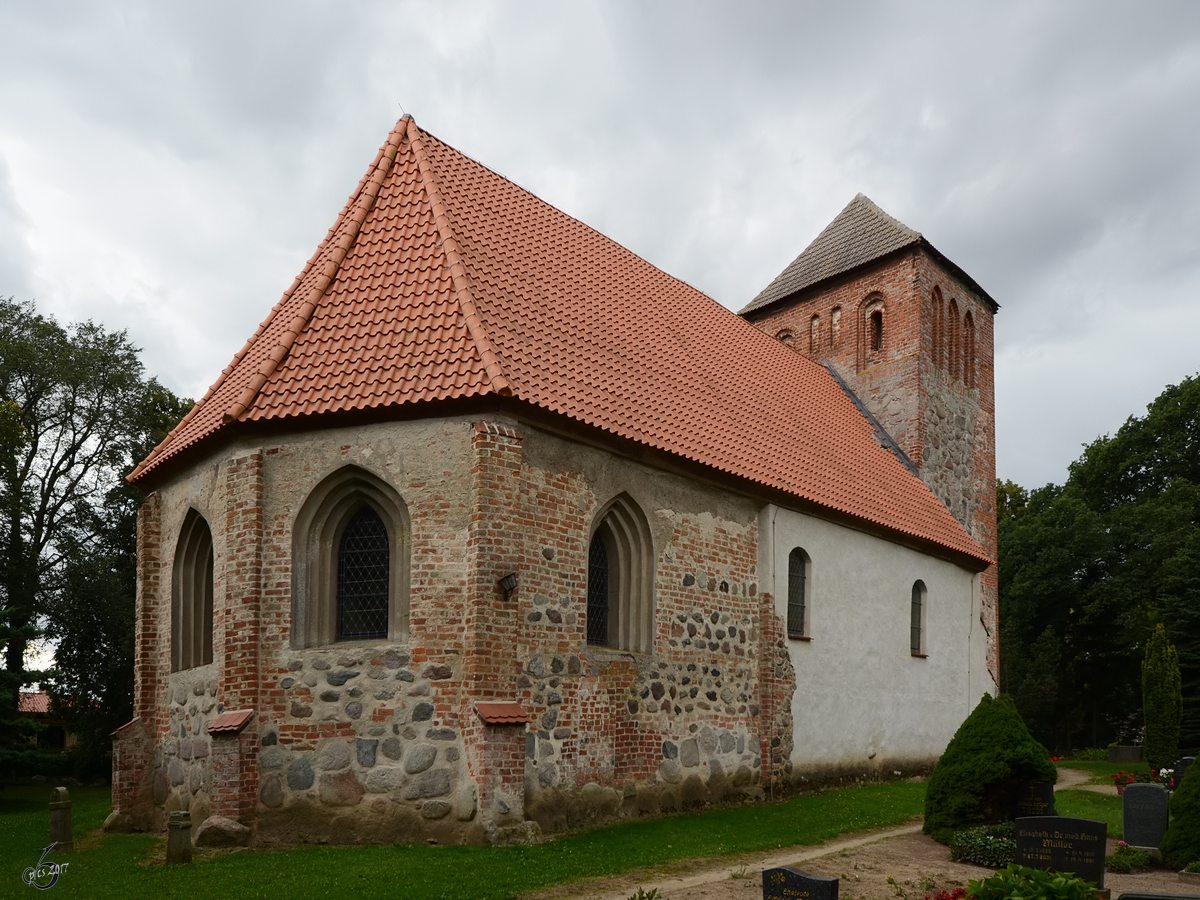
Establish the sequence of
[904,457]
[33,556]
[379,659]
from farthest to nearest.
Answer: [33,556], [904,457], [379,659]

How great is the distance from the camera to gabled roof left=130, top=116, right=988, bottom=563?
40.0ft

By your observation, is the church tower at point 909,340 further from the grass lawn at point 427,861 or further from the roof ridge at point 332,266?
the roof ridge at point 332,266

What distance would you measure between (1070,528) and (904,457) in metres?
14.6

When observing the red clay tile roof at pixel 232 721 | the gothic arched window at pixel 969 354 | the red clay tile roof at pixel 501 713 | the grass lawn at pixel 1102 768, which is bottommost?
the grass lawn at pixel 1102 768

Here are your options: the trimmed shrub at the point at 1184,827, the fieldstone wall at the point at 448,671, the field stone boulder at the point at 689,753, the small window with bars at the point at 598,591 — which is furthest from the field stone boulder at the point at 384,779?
the trimmed shrub at the point at 1184,827

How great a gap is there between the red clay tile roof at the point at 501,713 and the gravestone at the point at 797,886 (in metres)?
3.83

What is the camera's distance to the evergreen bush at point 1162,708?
26188mm

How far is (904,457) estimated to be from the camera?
75.4 feet

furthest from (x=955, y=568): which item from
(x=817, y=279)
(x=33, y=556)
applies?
(x=33, y=556)

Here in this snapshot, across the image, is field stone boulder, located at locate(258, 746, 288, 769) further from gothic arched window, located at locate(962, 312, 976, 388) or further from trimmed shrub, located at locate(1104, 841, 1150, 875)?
gothic arched window, located at locate(962, 312, 976, 388)

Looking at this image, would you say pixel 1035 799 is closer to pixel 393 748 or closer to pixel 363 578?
pixel 393 748

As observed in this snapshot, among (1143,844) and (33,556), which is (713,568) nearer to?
(1143,844)

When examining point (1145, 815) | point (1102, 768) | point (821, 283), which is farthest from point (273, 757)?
point (1102, 768)

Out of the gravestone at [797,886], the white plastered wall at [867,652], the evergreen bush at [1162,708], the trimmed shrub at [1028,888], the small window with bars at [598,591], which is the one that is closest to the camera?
the trimmed shrub at [1028,888]
